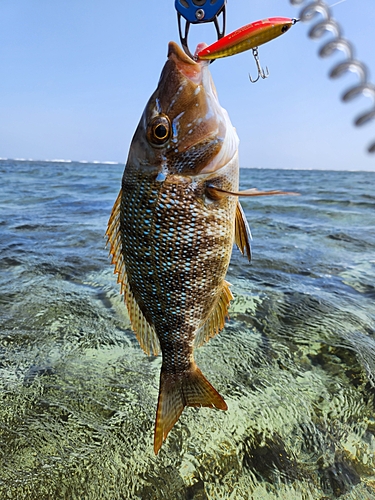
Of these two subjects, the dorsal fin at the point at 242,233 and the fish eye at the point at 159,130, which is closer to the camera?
the fish eye at the point at 159,130

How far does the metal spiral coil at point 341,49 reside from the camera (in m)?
2.13

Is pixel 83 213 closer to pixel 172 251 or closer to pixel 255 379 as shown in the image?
pixel 255 379

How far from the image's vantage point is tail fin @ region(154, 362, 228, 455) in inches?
81.2

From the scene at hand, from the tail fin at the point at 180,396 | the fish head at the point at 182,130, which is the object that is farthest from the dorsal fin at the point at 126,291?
the fish head at the point at 182,130

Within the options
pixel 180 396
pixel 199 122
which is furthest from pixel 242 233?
pixel 180 396

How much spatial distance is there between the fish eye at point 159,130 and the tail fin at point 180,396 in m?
1.39

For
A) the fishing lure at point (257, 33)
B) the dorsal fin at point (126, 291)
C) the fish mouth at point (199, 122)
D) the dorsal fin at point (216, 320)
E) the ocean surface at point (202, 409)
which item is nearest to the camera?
the fishing lure at point (257, 33)

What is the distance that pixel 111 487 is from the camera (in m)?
2.54

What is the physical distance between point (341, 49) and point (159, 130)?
1.48 m

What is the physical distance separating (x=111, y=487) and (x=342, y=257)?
660 centimetres

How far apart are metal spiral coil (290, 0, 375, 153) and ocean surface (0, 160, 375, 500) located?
2.39 meters

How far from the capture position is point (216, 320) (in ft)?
7.47

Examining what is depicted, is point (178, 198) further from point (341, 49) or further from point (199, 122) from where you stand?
point (341, 49)

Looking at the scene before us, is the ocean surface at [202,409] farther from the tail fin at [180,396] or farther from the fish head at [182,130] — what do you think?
the fish head at [182,130]
